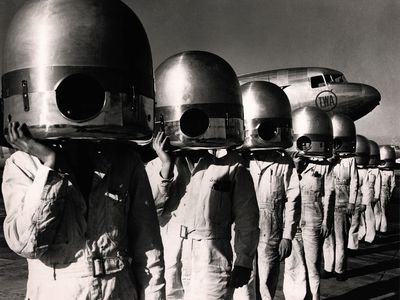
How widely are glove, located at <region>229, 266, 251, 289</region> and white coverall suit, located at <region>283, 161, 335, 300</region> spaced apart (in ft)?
9.13

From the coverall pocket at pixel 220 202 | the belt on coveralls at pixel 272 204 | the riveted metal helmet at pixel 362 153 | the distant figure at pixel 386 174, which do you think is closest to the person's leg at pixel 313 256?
the belt on coveralls at pixel 272 204

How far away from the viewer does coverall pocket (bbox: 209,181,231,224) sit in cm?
434

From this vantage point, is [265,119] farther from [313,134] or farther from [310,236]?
[310,236]

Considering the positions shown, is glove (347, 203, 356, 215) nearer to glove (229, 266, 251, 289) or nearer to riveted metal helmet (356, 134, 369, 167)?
riveted metal helmet (356, 134, 369, 167)

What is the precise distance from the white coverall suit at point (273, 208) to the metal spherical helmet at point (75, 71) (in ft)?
12.8

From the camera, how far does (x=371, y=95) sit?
2289 centimetres

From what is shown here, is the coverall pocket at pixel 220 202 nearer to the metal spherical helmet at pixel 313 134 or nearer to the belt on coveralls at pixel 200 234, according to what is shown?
the belt on coveralls at pixel 200 234

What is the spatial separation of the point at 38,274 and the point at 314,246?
5.56 metres

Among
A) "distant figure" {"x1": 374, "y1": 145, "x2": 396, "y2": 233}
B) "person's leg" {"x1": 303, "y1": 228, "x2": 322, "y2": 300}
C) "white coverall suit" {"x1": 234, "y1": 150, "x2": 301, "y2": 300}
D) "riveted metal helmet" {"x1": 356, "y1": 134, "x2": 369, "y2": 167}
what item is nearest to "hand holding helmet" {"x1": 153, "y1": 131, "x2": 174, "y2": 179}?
"white coverall suit" {"x1": 234, "y1": 150, "x2": 301, "y2": 300}

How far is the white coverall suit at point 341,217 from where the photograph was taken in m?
9.42

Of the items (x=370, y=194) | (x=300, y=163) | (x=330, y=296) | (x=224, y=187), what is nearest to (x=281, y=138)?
(x=224, y=187)

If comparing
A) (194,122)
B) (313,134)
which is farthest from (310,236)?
(194,122)

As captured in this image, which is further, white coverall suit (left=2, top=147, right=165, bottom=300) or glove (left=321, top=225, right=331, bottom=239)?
glove (left=321, top=225, right=331, bottom=239)

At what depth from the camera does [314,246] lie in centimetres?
761
